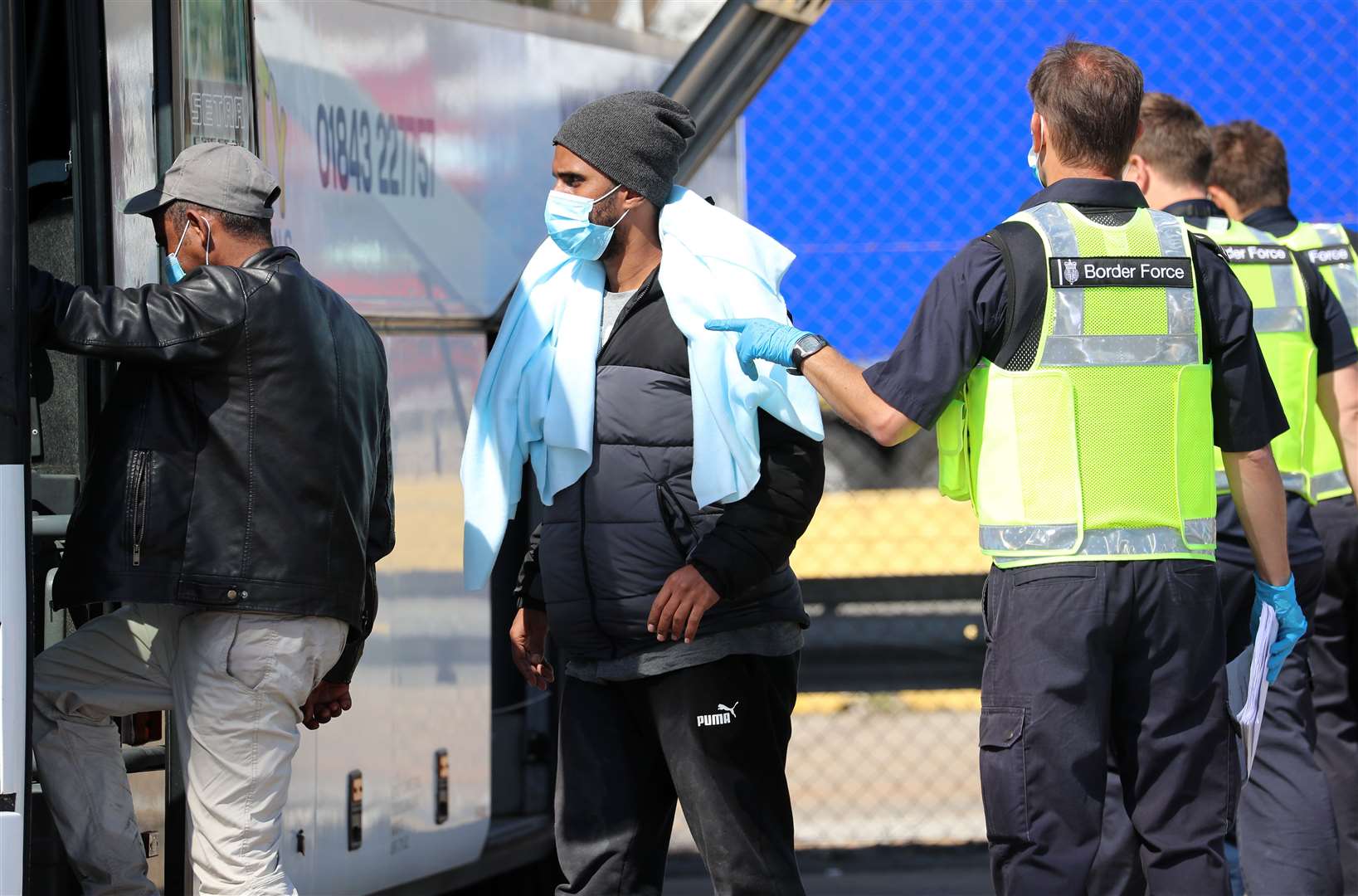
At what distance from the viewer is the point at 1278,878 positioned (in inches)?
164

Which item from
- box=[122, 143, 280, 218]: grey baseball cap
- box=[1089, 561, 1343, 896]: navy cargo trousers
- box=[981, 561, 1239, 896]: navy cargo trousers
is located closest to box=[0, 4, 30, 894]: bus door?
box=[122, 143, 280, 218]: grey baseball cap

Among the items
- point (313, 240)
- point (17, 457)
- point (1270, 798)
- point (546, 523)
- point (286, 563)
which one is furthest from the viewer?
point (1270, 798)

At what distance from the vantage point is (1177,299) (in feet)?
9.99

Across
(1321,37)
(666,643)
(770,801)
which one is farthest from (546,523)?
(1321,37)

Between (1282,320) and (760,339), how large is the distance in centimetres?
177

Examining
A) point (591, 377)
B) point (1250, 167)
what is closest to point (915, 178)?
point (1250, 167)

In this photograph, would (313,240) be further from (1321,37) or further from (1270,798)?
(1321,37)

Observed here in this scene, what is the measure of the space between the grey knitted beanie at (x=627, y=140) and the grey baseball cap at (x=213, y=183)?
567 millimetres

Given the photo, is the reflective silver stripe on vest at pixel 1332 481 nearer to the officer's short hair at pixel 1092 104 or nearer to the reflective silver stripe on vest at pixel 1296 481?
the reflective silver stripe on vest at pixel 1296 481

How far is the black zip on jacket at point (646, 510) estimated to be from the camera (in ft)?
10.8

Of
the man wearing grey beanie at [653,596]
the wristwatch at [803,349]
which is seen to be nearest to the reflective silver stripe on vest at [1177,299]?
the wristwatch at [803,349]

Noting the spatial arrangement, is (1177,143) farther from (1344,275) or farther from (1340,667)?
(1340,667)

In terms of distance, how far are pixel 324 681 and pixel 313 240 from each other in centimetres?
99

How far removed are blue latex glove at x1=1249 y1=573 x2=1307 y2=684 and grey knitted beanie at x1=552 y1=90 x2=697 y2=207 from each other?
136cm
